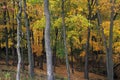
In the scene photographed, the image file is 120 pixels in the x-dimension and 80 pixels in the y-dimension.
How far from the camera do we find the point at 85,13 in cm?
3209

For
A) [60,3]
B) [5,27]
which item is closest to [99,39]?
[5,27]

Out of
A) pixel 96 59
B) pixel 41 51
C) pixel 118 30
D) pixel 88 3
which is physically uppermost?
pixel 88 3

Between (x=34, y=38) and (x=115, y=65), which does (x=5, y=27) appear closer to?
(x=34, y=38)

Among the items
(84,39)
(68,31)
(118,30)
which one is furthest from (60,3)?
(84,39)

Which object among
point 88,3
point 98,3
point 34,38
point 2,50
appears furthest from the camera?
point 2,50

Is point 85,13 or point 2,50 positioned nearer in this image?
point 85,13

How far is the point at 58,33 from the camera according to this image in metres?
37.0

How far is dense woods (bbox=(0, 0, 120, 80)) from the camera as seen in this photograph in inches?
784

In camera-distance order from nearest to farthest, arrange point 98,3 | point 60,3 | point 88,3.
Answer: point 60,3 → point 98,3 → point 88,3

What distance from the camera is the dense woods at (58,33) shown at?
19.9 metres

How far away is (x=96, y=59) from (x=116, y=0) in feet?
70.0

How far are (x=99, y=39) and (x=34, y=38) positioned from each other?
8165 millimetres

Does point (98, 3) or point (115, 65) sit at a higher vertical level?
point (98, 3)

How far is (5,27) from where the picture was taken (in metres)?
29.5
